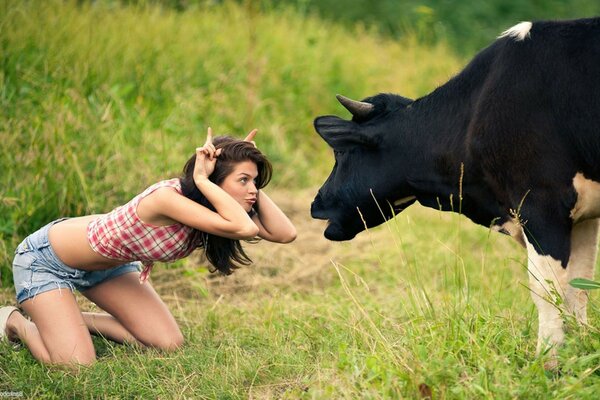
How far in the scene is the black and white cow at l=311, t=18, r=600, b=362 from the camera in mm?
4160

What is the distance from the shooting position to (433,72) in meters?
11.6

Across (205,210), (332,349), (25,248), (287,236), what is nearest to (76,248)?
(25,248)

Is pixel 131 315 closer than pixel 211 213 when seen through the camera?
No

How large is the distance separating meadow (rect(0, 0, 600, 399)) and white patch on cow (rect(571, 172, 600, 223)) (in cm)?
53

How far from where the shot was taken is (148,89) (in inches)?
338

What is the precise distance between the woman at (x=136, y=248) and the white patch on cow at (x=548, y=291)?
1378 millimetres

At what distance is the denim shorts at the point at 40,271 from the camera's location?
4.98m

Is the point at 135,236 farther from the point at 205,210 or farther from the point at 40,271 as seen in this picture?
the point at 40,271

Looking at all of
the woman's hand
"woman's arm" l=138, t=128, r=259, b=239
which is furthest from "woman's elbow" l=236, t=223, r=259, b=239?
the woman's hand

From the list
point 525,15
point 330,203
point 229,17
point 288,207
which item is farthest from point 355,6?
point 330,203

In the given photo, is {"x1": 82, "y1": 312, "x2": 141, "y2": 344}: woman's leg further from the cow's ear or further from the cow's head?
the cow's ear

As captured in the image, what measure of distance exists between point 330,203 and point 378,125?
1.61 ft

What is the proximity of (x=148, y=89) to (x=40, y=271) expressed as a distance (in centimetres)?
383

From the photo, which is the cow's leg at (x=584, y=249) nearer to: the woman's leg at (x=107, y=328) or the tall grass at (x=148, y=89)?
the woman's leg at (x=107, y=328)
